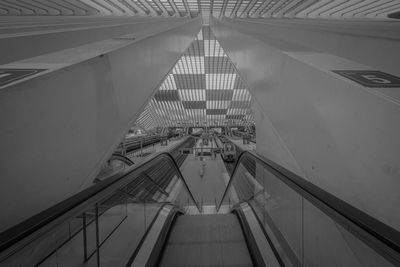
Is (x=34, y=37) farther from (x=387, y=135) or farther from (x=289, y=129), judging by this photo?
(x=387, y=135)

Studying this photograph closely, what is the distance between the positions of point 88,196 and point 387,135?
1.64 metres

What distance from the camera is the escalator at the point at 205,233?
80cm

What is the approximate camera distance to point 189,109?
31125mm

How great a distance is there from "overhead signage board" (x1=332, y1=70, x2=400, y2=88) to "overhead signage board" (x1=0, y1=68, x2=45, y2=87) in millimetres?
2142

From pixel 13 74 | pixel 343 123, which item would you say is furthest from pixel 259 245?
pixel 13 74

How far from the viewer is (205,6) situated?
13.7m

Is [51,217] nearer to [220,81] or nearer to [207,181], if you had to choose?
[207,181]

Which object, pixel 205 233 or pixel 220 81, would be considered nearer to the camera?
pixel 205 233

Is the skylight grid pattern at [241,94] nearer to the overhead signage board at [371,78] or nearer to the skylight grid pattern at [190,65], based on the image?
the skylight grid pattern at [190,65]

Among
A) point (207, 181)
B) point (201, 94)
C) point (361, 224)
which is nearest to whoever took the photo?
point (361, 224)

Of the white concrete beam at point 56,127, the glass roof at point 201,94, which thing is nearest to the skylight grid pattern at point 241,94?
the glass roof at point 201,94

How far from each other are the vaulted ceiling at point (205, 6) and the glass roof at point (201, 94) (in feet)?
16.1

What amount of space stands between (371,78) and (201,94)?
2584 cm

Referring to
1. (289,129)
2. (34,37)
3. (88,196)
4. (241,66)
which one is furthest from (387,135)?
(241,66)
